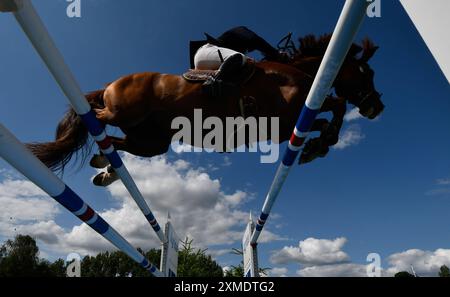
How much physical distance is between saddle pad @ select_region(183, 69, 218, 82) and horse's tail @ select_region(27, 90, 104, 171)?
1.14 metres

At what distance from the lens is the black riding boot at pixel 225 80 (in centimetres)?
314

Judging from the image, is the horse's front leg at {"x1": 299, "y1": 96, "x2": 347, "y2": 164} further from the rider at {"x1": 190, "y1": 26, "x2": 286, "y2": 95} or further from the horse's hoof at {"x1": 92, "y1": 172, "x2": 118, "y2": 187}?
the horse's hoof at {"x1": 92, "y1": 172, "x2": 118, "y2": 187}

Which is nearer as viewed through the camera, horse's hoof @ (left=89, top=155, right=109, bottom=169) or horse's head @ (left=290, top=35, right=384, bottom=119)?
horse's head @ (left=290, top=35, right=384, bottom=119)

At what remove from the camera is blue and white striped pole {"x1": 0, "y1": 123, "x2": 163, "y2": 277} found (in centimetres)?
124

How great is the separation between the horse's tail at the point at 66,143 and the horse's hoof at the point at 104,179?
340 millimetres

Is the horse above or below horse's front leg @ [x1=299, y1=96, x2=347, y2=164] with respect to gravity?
above

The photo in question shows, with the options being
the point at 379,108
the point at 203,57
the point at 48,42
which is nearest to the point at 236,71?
the point at 203,57

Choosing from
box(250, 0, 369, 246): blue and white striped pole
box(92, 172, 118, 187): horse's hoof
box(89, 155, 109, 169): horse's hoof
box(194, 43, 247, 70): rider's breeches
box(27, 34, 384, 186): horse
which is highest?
box(194, 43, 247, 70): rider's breeches

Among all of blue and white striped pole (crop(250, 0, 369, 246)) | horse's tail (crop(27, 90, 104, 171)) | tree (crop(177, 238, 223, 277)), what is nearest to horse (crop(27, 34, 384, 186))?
horse's tail (crop(27, 90, 104, 171))

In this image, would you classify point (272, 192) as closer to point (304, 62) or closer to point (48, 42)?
point (304, 62)

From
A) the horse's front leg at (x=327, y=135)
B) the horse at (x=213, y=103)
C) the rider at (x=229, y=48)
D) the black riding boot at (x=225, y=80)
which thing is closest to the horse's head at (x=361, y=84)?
the horse at (x=213, y=103)

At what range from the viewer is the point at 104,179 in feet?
12.1

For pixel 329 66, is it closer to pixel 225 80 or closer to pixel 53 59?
pixel 53 59

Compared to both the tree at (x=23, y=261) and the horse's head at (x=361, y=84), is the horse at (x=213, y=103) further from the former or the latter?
the tree at (x=23, y=261)
